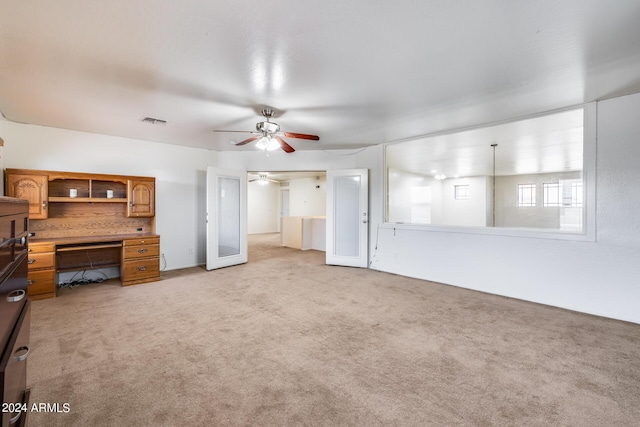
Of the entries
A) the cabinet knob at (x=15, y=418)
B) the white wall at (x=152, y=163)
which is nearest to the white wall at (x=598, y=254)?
the cabinet knob at (x=15, y=418)

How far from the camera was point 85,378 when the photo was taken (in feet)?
6.56

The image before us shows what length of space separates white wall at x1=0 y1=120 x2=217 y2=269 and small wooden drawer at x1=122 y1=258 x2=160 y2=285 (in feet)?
2.55

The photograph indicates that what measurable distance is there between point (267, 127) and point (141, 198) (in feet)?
8.88

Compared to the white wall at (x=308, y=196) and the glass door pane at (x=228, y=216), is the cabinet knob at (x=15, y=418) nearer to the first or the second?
the glass door pane at (x=228, y=216)

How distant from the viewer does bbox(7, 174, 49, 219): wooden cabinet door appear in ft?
12.2

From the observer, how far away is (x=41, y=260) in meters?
3.68

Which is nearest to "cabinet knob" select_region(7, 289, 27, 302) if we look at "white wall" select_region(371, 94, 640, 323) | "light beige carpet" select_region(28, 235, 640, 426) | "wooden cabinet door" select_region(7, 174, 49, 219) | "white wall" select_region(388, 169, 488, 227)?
"light beige carpet" select_region(28, 235, 640, 426)

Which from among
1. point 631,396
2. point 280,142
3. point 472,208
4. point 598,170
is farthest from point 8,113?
point 472,208

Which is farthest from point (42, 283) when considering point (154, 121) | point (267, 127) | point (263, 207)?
point (263, 207)

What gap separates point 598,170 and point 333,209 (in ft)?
13.2

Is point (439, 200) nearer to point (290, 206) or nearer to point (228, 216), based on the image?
point (290, 206)

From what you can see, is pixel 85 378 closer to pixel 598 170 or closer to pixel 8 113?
pixel 8 113

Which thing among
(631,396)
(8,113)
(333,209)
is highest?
(8,113)

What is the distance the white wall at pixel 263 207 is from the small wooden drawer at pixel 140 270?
23.4 ft
